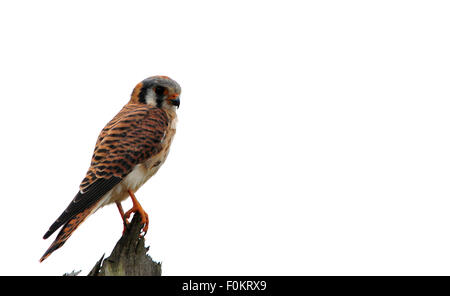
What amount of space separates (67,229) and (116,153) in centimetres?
101

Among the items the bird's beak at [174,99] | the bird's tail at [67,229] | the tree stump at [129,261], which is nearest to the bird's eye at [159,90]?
the bird's beak at [174,99]

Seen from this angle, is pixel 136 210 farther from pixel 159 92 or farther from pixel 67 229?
pixel 159 92

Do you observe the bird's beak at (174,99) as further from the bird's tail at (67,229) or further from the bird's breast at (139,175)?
the bird's tail at (67,229)

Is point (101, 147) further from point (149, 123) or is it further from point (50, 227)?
point (50, 227)

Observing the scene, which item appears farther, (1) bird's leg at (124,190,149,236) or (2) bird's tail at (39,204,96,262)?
(1) bird's leg at (124,190,149,236)

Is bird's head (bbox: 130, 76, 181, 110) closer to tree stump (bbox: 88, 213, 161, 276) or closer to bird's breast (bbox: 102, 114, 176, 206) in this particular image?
bird's breast (bbox: 102, 114, 176, 206)

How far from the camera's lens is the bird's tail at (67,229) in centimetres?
516

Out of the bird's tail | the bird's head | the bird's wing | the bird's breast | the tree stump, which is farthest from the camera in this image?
the bird's head

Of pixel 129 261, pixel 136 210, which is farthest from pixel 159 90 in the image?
pixel 129 261

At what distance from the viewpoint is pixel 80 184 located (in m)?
5.95

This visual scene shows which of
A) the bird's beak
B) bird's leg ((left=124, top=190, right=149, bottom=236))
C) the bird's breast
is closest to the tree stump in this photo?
bird's leg ((left=124, top=190, right=149, bottom=236))

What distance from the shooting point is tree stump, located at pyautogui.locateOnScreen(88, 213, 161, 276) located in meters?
4.75
